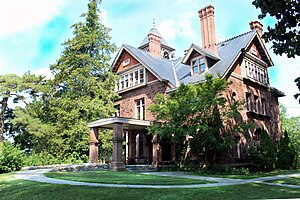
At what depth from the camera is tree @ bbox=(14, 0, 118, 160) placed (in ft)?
75.7

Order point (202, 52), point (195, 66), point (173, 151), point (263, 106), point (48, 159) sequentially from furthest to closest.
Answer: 1. point (263, 106)
2. point (48, 159)
3. point (195, 66)
4. point (202, 52)
5. point (173, 151)

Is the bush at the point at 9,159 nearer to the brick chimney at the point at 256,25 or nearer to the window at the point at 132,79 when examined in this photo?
the window at the point at 132,79

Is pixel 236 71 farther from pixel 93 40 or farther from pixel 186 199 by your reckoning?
pixel 186 199

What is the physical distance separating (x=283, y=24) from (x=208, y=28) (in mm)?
16068

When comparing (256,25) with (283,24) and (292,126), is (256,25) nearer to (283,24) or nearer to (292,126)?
(283,24)

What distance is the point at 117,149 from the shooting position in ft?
54.1

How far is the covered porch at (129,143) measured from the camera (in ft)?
54.4

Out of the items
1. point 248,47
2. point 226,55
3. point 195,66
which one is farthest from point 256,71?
point 195,66

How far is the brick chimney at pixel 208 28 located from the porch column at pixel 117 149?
403 inches

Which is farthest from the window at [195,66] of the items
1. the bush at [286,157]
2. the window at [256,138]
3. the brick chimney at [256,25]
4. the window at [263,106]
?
the bush at [286,157]

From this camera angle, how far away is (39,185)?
9.33 m

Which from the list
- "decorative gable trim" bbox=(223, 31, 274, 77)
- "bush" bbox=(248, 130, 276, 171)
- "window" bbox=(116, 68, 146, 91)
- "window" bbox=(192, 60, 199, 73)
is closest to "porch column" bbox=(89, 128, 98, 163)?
"window" bbox=(116, 68, 146, 91)

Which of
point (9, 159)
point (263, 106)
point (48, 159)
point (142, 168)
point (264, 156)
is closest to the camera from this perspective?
point (9, 159)

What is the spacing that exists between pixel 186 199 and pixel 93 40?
20922mm
